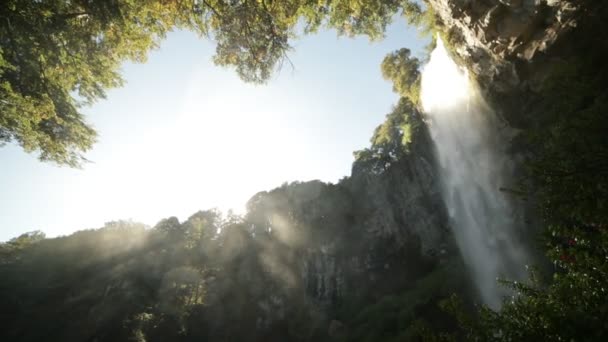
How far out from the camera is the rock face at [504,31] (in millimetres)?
9039

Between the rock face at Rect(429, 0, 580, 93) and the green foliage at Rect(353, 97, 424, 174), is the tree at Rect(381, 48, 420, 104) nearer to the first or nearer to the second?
the green foliage at Rect(353, 97, 424, 174)

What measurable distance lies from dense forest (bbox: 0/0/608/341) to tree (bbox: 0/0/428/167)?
0.05 metres

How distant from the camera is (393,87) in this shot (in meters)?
25.6

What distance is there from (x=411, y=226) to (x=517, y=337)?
27.4 metres

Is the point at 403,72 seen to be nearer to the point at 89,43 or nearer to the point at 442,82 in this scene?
the point at 442,82

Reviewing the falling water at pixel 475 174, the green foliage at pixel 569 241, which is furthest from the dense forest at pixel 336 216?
the falling water at pixel 475 174

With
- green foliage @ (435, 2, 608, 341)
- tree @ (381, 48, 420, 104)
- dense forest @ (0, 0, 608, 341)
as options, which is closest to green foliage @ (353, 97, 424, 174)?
dense forest @ (0, 0, 608, 341)

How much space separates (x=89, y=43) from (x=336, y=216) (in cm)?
2978

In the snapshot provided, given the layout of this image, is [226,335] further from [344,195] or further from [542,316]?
[542,316]

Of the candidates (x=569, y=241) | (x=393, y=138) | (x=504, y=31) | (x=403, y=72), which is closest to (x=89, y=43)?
(x=569, y=241)

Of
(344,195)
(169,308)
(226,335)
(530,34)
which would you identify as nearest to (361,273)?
(344,195)

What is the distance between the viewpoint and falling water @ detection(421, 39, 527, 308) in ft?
47.1

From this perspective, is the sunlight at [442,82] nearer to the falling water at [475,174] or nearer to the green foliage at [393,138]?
the falling water at [475,174]

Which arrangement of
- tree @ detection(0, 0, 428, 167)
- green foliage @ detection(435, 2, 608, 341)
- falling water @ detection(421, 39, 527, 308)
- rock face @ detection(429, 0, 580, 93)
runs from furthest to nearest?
1. falling water @ detection(421, 39, 527, 308)
2. rock face @ detection(429, 0, 580, 93)
3. tree @ detection(0, 0, 428, 167)
4. green foliage @ detection(435, 2, 608, 341)
